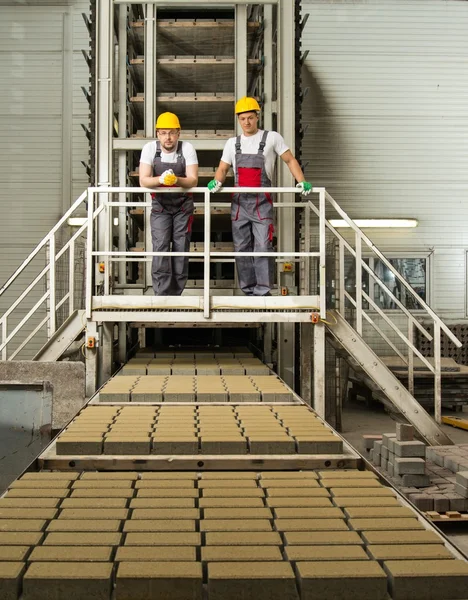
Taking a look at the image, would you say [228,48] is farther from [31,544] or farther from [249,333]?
[31,544]

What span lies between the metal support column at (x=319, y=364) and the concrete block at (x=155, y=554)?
4.74 m

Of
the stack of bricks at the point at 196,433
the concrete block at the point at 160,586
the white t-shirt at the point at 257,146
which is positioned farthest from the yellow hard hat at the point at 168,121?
the concrete block at the point at 160,586

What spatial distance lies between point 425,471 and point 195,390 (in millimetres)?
2424

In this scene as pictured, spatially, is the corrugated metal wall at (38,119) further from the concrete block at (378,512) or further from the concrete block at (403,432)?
the concrete block at (378,512)

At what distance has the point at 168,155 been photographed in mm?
7418

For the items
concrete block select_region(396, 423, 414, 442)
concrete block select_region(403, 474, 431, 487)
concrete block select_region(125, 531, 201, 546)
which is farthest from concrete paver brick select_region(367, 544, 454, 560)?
concrete block select_region(396, 423, 414, 442)

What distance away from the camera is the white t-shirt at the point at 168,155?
7.35 meters

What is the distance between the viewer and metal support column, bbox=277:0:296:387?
8.51 meters

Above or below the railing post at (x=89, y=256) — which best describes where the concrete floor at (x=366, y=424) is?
below

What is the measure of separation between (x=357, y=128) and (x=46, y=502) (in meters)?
12.9

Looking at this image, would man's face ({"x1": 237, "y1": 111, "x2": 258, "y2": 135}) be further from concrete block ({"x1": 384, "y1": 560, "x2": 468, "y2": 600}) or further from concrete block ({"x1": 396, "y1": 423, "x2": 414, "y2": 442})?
concrete block ({"x1": 384, "y1": 560, "x2": 468, "y2": 600})

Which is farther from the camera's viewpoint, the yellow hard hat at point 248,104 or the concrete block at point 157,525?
the yellow hard hat at point 248,104

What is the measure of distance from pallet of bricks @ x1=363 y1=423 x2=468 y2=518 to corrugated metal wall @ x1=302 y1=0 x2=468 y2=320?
8.14m

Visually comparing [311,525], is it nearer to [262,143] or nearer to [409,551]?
[409,551]
